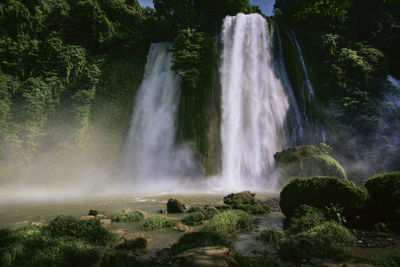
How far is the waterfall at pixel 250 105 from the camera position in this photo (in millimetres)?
19719

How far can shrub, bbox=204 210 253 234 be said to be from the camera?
5996 millimetres

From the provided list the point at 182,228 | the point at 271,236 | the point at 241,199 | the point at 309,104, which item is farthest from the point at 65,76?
the point at 271,236

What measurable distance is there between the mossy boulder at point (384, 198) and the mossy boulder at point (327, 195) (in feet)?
0.91

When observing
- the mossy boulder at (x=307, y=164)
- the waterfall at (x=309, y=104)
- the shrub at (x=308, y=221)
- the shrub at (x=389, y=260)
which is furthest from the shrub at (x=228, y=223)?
the waterfall at (x=309, y=104)

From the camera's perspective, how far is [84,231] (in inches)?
219

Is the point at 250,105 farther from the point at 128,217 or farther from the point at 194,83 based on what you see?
the point at 128,217

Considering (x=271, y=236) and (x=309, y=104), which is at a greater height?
(x=309, y=104)

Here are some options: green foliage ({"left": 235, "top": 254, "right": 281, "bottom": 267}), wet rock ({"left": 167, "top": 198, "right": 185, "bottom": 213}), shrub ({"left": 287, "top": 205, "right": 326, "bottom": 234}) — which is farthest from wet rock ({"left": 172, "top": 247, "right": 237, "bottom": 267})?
wet rock ({"left": 167, "top": 198, "right": 185, "bottom": 213})

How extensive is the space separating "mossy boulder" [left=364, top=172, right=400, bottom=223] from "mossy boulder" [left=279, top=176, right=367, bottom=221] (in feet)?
0.91

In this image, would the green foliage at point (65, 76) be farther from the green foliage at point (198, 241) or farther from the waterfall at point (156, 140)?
the green foliage at point (198, 241)

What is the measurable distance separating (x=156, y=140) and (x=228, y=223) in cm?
1682

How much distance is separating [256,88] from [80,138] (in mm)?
15878

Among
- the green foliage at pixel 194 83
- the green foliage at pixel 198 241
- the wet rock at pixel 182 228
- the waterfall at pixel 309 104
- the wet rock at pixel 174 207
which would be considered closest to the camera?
the green foliage at pixel 198 241

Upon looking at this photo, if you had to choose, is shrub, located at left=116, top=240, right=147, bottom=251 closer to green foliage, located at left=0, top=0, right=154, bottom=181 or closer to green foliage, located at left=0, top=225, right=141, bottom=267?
green foliage, located at left=0, top=225, right=141, bottom=267
